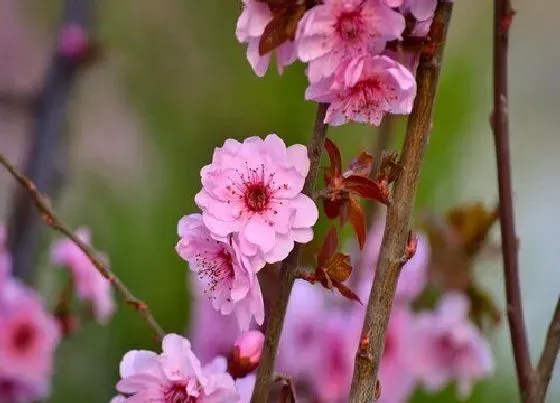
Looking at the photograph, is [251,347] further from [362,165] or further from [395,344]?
[395,344]

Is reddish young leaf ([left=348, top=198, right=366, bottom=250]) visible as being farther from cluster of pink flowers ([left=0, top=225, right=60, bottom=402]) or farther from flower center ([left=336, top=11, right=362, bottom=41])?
cluster of pink flowers ([left=0, top=225, right=60, bottom=402])

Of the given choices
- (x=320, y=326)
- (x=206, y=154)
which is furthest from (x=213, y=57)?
(x=320, y=326)

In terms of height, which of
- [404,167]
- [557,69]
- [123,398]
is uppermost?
[557,69]

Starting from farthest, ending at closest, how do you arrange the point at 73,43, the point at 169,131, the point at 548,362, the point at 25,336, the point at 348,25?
the point at 169,131
the point at 73,43
the point at 25,336
the point at 548,362
the point at 348,25

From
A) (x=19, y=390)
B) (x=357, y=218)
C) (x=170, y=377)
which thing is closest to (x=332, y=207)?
(x=357, y=218)

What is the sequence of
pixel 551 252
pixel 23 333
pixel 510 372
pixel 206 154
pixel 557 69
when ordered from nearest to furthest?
pixel 23 333 < pixel 510 372 < pixel 206 154 < pixel 551 252 < pixel 557 69

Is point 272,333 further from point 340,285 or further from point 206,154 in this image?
point 206,154

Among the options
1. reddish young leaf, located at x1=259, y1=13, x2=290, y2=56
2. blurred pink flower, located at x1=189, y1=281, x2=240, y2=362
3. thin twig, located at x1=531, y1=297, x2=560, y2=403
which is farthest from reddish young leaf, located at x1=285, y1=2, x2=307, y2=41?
blurred pink flower, located at x1=189, y1=281, x2=240, y2=362

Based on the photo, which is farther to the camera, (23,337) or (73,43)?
(73,43)
